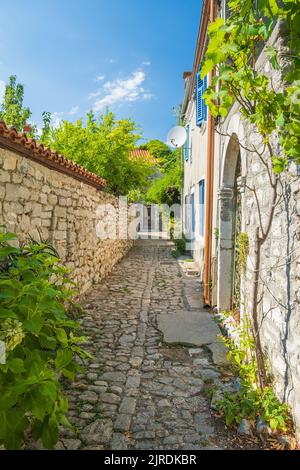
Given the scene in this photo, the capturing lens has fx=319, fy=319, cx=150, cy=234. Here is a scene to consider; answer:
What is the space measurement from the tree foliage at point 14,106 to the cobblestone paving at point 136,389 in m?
19.4

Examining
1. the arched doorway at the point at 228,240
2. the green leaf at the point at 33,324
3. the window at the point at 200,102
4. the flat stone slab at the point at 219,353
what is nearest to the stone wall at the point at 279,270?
the flat stone slab at the point at 219,353

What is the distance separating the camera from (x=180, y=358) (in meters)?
3.71

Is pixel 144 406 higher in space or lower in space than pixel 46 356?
lower

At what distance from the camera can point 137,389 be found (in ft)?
9.94

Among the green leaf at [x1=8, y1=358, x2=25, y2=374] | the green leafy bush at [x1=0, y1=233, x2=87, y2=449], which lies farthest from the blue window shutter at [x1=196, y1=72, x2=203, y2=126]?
the green leaf at [x1=8, y1=358, x2=25, y2=374]

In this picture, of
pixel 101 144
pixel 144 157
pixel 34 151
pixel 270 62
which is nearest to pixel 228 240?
pixel 34 151

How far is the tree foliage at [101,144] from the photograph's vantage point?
36.0 feet

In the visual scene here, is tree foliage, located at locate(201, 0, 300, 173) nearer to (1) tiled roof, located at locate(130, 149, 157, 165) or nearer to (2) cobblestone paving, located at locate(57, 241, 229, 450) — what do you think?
(2) cobblestone paving, located at locate(57, 241, 229, 450)

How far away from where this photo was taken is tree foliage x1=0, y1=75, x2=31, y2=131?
68.9 ft

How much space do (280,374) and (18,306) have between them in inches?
80.4

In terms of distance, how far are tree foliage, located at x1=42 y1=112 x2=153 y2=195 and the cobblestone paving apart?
6.69m

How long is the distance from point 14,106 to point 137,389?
22.8 meters

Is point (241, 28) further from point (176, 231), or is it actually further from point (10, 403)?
point (176, 231)

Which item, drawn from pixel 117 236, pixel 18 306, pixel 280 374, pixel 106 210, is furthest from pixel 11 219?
pixel 117 236
